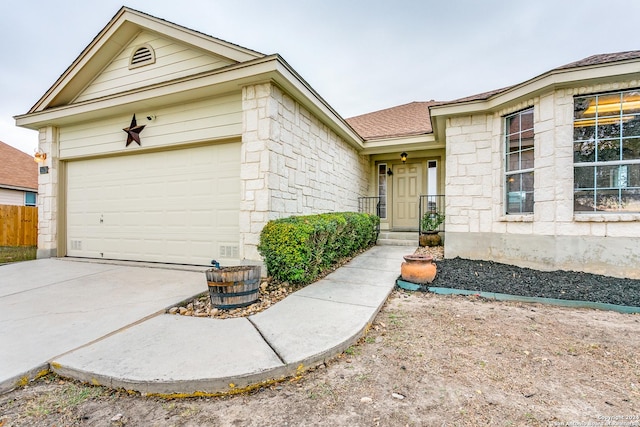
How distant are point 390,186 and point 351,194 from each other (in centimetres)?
200

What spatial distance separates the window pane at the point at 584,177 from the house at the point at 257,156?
2 cm

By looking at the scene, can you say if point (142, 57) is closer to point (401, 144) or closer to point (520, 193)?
point (401, 144)

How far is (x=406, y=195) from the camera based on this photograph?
29.7ft

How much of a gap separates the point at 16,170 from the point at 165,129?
13682mm

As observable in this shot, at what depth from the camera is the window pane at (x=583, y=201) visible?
4.45m

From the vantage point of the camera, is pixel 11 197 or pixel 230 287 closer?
pixel 230 287

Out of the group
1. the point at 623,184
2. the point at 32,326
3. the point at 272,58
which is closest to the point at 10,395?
the point at 32,326

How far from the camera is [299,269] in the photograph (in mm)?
3832

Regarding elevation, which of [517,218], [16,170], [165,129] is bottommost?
[517,218]

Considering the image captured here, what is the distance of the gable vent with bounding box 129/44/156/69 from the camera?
5.41 metres

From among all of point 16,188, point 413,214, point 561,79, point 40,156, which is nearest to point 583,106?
point 561,79

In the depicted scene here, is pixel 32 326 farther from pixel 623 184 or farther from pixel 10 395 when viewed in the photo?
pixel 623 184

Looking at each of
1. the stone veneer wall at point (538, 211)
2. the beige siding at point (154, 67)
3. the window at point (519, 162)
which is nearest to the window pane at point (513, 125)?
the window at point (519, 162)

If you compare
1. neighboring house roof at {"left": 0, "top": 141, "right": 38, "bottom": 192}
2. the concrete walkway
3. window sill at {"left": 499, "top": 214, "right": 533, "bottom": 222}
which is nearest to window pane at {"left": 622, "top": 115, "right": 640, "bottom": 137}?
window sill at {"left": 499, "top": 214, "right": 533, "bottom": 222}
